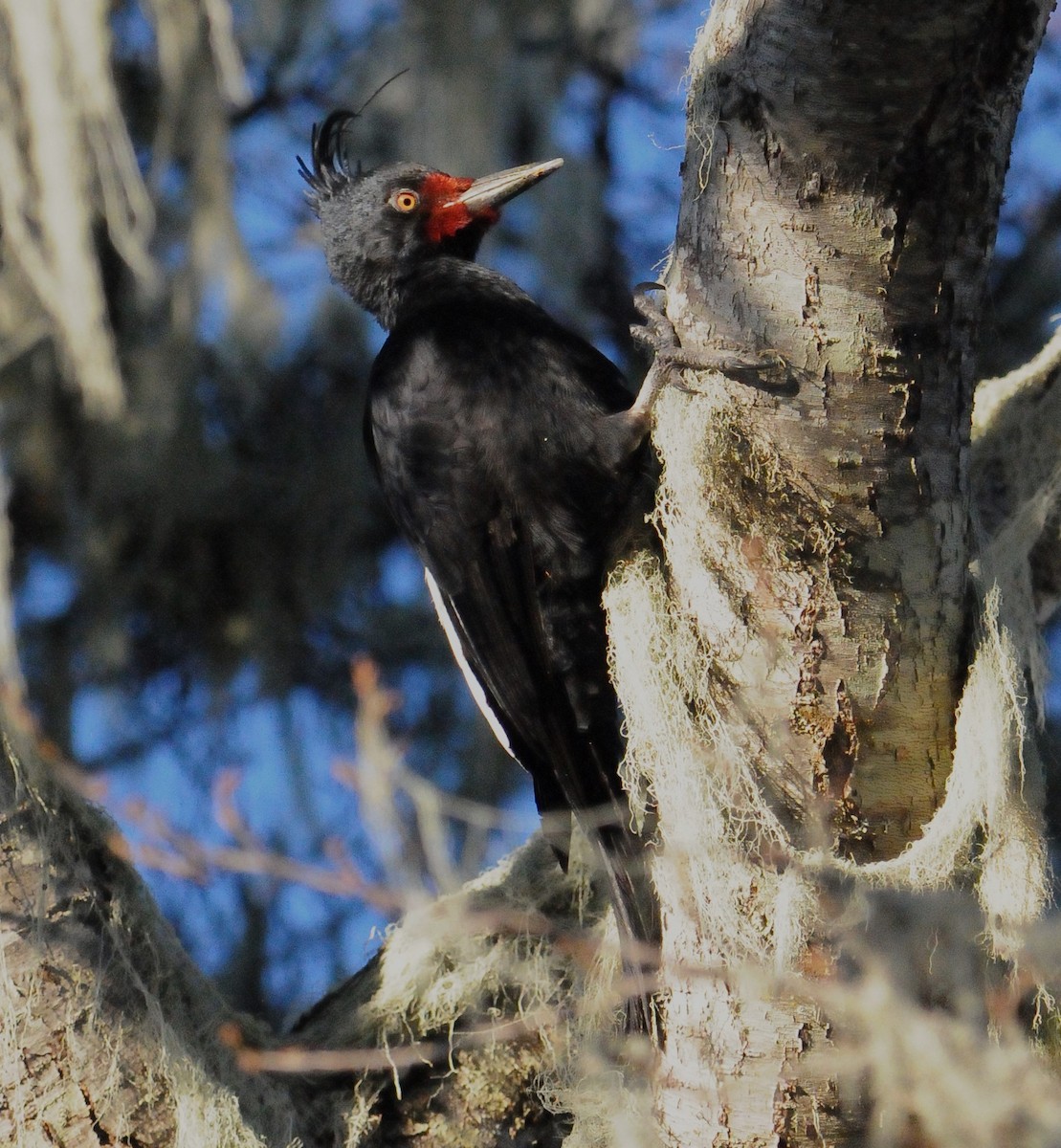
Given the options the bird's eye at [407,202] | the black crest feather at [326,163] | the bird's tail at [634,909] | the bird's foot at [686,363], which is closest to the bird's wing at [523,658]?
the bird's tail at [634,909]

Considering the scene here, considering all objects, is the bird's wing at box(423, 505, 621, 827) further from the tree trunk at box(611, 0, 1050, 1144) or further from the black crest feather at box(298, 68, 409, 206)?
the black crest feather at box(298, 68, 409, 206)

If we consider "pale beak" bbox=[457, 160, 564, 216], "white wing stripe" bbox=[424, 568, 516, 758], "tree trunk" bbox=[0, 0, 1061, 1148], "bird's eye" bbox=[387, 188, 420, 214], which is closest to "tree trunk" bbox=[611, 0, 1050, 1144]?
"tree trunk" bbox=[0, 0, 1061, 1148]

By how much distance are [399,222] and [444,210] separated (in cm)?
11

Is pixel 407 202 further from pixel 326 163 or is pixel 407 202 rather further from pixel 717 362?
pixel 717 362

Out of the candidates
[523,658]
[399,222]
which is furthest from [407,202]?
[523,658]

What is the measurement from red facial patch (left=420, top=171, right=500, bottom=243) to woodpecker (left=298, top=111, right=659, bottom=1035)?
18.9 inches

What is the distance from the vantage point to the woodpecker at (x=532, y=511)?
244 centimetres

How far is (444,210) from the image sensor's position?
3.35 m

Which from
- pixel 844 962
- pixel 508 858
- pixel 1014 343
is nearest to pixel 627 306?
pixel 1014 343

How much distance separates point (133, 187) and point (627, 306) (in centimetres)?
218

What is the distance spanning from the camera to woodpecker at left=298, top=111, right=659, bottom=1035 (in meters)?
2.44

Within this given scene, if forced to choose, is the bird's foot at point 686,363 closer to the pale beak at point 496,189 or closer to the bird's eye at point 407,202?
the pale beak at point 496,189

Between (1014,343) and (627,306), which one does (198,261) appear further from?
(1014,343)

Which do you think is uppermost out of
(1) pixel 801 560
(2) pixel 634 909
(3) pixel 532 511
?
(3) pixel 532 511
